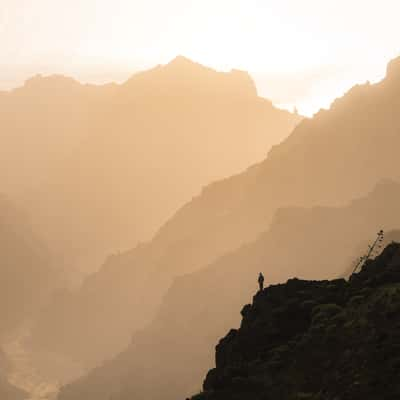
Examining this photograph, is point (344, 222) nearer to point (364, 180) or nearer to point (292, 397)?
point (364, 180)

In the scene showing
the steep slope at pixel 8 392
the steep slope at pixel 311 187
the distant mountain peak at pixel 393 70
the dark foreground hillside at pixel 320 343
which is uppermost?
the distant mountain peak at pixel 393 70

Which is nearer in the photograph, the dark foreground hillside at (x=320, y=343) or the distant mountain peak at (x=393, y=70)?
the dark foreground hillside at (x=320, y=343)

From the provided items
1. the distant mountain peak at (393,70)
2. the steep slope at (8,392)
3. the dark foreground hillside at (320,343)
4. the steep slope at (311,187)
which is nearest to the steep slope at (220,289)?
the steep slope at (8,392)

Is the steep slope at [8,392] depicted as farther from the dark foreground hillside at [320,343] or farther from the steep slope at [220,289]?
the dark foreground hillside at [320,343]

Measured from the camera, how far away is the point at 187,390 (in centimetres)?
10875

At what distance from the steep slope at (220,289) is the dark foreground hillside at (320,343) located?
83521mm

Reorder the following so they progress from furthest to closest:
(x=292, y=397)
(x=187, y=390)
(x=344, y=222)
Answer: (x=344, y=222) < (x=187, y=390) < (x=292, y=397)

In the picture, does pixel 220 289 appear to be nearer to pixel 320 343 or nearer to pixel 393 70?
pixel 393 70

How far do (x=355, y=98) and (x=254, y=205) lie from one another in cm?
5205

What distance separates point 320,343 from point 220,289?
363 feet

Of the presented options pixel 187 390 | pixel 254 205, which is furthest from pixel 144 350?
pixel 254 205

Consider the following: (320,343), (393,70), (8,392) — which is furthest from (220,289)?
(320,343)

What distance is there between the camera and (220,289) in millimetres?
136250

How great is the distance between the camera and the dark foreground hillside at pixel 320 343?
22844 mm
